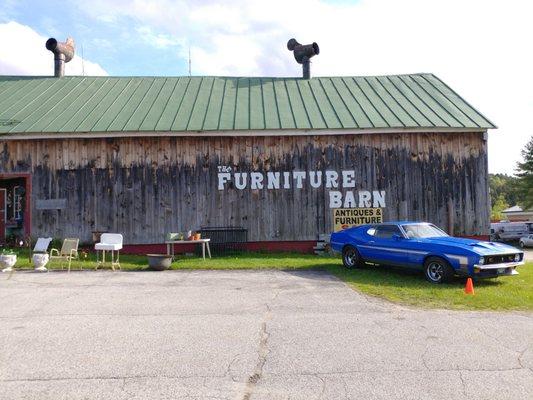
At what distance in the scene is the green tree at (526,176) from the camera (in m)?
52.4

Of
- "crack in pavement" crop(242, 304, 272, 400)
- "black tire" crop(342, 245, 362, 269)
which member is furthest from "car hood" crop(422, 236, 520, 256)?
"crack in pavement" crop(242, 304, 272, 400)

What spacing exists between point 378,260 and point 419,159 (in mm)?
6631

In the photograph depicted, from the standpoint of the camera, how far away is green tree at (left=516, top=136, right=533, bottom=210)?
2062 inches

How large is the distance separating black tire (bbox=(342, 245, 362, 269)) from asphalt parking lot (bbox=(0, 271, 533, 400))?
354 cm

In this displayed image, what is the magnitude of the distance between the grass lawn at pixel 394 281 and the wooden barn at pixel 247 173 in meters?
1.60

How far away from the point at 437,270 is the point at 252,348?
21.1 ft

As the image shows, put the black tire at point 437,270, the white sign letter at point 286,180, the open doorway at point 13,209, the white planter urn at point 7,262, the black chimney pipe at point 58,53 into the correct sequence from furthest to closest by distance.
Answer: the black chimney pipe at point 58,53
the open doorway at point 13,209
the white sign letter at point 286,180
the white planter urn at point 7,262
the black tire at point 437,270

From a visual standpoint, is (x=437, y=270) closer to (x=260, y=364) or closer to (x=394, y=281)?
(x=394, y=281)

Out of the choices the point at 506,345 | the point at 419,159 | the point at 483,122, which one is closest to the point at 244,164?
the point at 419,159

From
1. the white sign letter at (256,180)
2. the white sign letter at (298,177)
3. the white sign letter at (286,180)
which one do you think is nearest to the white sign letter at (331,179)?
the white sign letter at (298,177)

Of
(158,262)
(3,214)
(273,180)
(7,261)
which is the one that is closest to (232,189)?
(273,180)

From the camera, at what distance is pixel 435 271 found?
413 inches

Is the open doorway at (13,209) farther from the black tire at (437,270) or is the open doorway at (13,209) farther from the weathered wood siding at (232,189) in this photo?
the black tire at (437,270)

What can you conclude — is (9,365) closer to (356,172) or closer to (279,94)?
(356,172)
